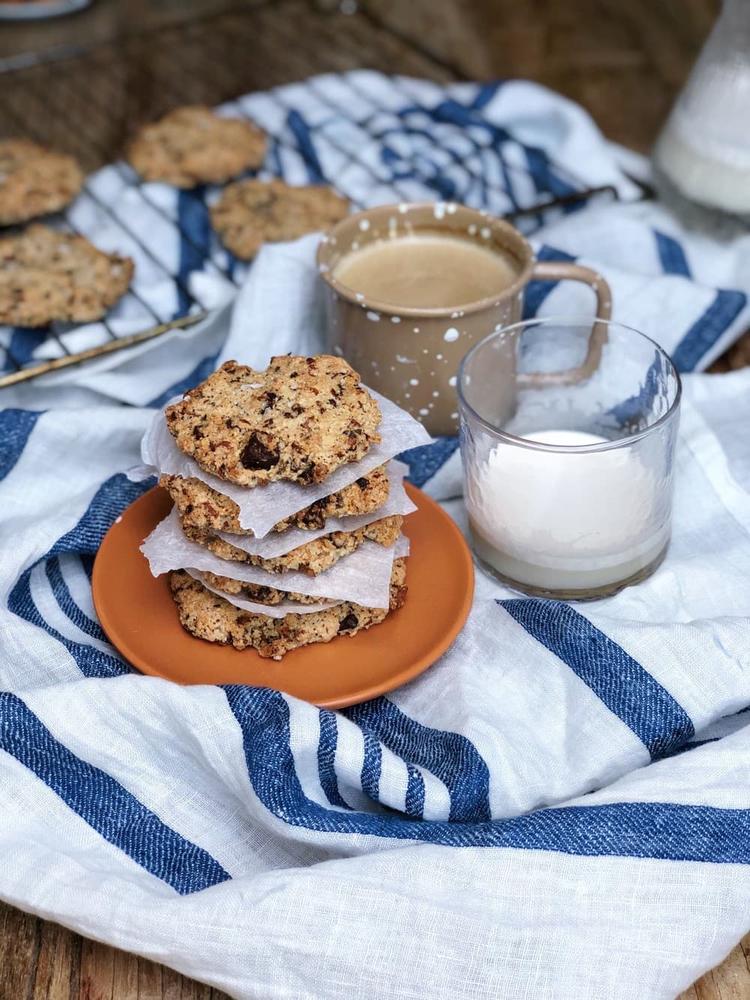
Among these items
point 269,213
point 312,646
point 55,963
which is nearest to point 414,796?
point 312,646

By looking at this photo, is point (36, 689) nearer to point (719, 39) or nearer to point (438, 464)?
point (438, 464)

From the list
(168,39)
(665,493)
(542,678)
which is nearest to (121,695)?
(542,678)


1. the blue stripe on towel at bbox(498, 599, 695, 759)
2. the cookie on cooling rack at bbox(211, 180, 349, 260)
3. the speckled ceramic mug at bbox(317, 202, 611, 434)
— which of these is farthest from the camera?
the cookie on cooling rack at bbox(211, 180, 349, 260)

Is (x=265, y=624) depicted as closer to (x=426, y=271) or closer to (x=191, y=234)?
(x=426, y=271)

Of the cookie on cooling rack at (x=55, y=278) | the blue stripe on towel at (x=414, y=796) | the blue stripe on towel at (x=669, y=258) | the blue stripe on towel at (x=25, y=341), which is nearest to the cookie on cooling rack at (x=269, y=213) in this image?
the cookie on cooling rack at (x=55, y=278)

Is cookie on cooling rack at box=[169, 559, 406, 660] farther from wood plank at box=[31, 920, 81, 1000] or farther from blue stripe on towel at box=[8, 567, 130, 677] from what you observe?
wood plank at box=[31, 920, 81, 1000]

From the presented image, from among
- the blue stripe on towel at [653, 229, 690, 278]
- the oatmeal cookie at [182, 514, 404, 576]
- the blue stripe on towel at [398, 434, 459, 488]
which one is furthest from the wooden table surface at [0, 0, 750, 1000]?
the oatmeal cookie at [182, 514, 404, 576]

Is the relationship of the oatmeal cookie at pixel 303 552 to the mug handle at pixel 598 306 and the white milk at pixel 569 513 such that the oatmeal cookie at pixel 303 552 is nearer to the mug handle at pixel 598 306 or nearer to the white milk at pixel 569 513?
the white milk at pixel 569 513
